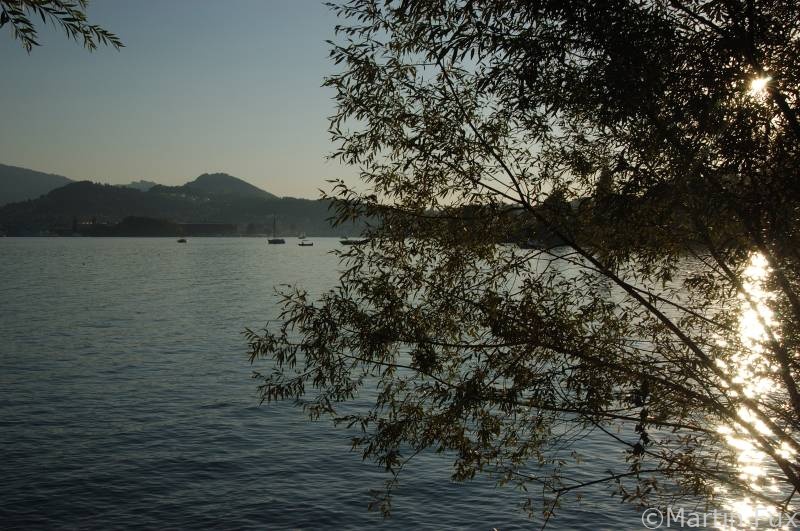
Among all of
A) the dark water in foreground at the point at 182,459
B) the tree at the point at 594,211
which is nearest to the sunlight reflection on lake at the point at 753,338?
the tree at the point at 594,211

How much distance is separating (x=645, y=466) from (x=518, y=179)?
12.9 meters

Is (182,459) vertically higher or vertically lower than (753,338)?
lower

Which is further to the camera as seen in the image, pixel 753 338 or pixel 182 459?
pixel 182 459

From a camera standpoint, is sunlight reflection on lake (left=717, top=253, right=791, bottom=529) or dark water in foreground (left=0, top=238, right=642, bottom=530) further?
dark water in foreground (left=0, top=238, right=642, bottom=530)

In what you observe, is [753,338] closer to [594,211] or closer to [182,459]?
[594,211]

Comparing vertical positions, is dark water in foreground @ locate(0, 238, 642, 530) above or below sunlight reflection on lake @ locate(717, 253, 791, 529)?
below

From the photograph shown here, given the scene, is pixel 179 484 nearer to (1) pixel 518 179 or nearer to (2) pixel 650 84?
(1) pixel 518 179

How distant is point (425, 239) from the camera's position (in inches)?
518

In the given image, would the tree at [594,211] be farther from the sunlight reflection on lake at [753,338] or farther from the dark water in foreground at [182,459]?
the dark water in foreground at [182,459]

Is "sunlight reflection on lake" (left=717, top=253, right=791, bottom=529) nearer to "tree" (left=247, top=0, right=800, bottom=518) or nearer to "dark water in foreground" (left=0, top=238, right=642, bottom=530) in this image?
"tree" (left=247, top=0, right=800, bottom=518)

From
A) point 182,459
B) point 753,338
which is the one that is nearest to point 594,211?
point 753,338

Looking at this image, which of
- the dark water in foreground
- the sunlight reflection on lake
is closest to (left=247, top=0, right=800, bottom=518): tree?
the sunlight reflection on lake

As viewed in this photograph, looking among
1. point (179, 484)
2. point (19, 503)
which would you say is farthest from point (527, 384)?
point (19, 503)

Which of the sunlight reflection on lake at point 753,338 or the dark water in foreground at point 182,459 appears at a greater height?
the sunlight reflection on lake at point 753,338
